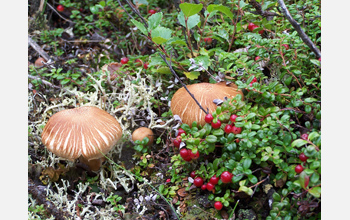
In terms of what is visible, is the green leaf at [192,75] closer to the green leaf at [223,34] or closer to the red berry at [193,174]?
the green leaf at [223,34]

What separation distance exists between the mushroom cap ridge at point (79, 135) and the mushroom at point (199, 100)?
1.71 ft

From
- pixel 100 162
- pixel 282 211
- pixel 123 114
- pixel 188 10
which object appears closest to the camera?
pixel 282 211

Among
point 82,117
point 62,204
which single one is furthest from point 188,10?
point 62,204

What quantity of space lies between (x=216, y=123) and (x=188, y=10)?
916mm

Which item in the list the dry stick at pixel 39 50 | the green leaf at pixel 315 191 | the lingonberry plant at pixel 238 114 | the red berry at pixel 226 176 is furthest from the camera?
the dry stick at pixel 39 50

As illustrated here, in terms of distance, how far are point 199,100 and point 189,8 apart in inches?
27.5

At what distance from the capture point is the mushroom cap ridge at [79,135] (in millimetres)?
2230

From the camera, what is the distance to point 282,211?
1.69 meters

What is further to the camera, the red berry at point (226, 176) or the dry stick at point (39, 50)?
the dry stick at point (39, 50)

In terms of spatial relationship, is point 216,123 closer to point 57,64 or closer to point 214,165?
point 214,165

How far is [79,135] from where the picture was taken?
224cm

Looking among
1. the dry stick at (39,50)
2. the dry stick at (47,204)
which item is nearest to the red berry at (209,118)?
the dry stick at (47,204)

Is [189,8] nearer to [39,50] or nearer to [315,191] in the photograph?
[315,191]

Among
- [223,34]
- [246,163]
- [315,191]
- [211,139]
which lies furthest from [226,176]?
[223,34]
